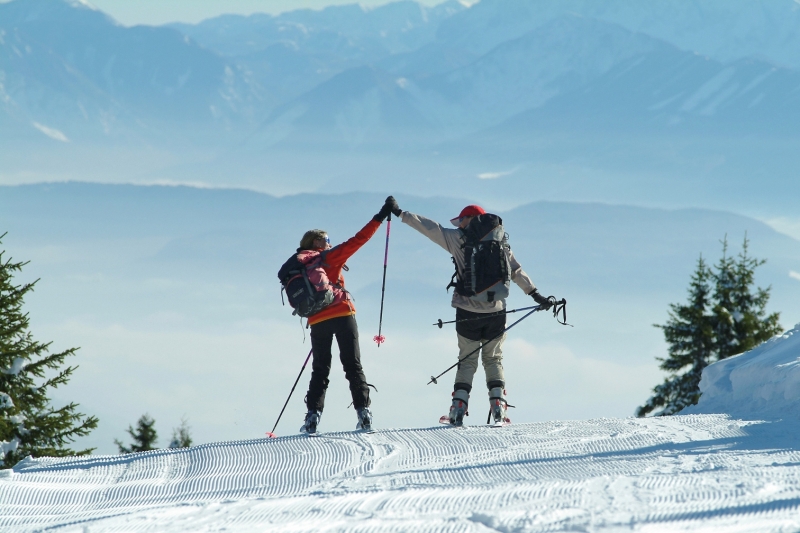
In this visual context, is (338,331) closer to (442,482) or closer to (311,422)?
(311,422)

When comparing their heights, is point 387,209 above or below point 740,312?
below

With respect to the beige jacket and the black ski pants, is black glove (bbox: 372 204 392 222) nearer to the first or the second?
the beige jacket

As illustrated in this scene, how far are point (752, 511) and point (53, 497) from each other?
4.96 meters

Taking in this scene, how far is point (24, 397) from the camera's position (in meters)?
13.6

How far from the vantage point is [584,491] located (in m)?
5.88

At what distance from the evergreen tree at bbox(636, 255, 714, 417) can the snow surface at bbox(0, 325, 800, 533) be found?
14.3 meters

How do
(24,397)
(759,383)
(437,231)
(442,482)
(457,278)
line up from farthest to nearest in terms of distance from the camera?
(24,397) → (759,383) → (457,278) → (437,231) → (442,482)

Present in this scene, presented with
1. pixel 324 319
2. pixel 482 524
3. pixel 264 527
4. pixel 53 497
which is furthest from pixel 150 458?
pixel 482 524

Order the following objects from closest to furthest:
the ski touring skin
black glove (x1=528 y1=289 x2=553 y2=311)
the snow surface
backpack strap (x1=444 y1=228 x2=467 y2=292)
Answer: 1. the snow surface
2. backpack strap (x1=444 y1=228 x2=467 y2=292)
3. the ski touring skin
4. black glove (x1=528 y1=289 x2=553 y2=311)

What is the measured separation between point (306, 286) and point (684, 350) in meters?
18.0

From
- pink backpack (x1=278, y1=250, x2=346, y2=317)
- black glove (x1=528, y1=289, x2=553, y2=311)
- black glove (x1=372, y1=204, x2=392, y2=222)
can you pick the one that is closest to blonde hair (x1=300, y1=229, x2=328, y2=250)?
pink backpack (x1=278, y1=250, x2=346, y2=317)

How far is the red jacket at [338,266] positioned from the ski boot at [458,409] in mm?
1355

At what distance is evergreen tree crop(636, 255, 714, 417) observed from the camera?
2327cm

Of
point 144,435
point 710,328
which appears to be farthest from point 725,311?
point 144,435
